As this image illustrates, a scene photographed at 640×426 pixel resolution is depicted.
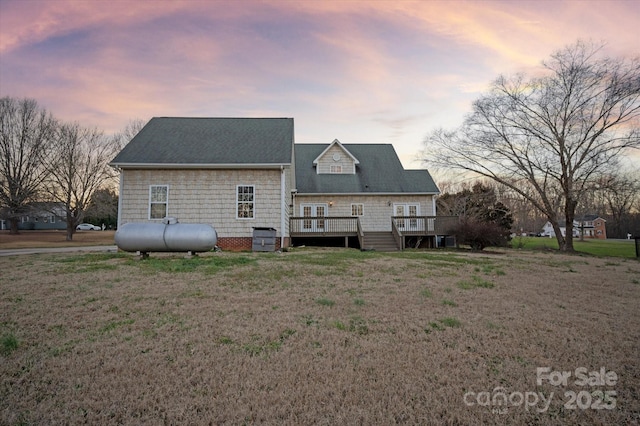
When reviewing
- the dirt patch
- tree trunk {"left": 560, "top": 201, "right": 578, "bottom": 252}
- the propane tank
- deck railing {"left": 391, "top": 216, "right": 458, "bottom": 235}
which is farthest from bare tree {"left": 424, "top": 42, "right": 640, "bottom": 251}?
the dirt patch

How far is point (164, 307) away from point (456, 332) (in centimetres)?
446

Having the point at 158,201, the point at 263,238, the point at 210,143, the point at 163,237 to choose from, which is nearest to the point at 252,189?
the point at 263,238

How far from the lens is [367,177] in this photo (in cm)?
2247

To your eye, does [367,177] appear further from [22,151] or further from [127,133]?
[22,151]

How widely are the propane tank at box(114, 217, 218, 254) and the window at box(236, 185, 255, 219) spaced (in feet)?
14.5

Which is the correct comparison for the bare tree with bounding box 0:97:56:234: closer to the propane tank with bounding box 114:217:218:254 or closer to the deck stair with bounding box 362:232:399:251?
the propane tank with bounding box 114:217:218:254

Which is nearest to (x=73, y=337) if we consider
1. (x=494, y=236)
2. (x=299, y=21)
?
(x=299, y=21)

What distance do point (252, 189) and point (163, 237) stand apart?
5.72 metres

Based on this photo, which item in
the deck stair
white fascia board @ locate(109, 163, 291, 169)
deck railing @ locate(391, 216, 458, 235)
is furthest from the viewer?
deck railing @ locate(391, 216, 458, 235)

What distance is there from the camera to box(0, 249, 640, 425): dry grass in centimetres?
261

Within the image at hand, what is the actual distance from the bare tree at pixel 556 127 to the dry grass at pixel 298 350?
17.0 m

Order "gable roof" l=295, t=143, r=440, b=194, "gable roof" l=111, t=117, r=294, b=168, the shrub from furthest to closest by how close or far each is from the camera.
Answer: "gable roof" l=295, t=143, r=440, b=194
the shrub
"gable roof" l=111, t=117, r=294, b=168

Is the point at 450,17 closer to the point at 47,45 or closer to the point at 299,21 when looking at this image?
the point at 299,21

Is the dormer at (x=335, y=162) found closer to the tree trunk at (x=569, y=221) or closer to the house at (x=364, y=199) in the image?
the house at (x=364, y=199)
